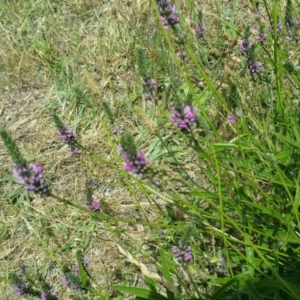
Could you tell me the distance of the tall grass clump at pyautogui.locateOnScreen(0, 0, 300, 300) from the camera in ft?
4.38

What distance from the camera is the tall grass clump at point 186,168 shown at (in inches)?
52.6

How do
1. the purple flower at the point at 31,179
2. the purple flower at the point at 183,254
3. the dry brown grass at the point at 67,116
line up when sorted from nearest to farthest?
1. the purple flower at the point at 31,179
2. the purple flower at the point at 183,254
3. the dry brown grass at the point at 67,116

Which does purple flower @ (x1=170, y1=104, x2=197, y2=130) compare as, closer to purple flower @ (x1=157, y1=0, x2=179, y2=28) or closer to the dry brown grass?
purple flower @ (x1=157, y1=0, x2=179, y2=28)

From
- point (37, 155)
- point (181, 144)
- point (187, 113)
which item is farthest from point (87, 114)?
point (187, 113)

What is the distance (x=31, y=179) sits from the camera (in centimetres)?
113

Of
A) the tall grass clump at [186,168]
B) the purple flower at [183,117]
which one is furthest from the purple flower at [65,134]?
the purple flower at [183,117]

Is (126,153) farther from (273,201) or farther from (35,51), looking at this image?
(35,51)

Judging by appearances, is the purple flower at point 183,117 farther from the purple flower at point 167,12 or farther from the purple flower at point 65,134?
the purple flower at point 65,134

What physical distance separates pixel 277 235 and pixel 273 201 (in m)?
0.16

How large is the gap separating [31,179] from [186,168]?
1.32 metres

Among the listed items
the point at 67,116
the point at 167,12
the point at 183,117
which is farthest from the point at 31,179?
the point at 67,116

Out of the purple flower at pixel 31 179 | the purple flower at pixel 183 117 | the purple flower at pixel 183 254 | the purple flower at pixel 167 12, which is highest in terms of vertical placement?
the purple flower at pixel 167 12

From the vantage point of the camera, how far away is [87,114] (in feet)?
8.84

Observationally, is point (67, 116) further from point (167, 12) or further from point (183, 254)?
point (167, 12)
